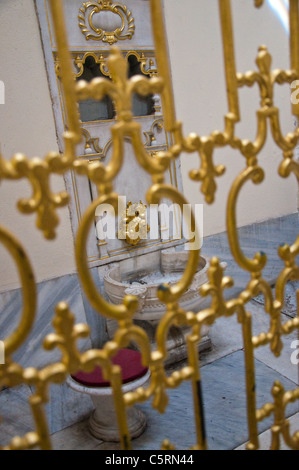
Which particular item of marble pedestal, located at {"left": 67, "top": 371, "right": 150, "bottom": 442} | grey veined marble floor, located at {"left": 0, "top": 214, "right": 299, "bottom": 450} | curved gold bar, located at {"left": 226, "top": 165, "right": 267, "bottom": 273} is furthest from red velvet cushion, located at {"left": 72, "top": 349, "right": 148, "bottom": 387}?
curved gold bar, located at {"left": 226, "top": 165, "right": 267, "bottom": 273}

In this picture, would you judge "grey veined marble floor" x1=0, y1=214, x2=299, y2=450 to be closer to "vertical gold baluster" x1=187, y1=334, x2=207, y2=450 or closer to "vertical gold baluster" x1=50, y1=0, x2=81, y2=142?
"vertical gold baluster" x1=187, y1=334, x2=207, y2=450

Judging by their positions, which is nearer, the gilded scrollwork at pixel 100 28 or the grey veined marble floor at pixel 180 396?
the grey veined marble floor at pixel 180 396

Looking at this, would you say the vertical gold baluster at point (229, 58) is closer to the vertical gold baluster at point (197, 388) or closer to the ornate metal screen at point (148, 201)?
the ornate metal screen at point (148, 201)

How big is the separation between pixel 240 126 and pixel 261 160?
1.44 feet

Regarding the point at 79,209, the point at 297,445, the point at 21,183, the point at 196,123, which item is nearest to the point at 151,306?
the point at 79,209

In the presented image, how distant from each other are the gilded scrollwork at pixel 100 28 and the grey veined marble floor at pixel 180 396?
5.98ft

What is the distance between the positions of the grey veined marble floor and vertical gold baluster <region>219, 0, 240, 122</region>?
5.20 ft

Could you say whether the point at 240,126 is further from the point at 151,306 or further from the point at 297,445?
the point at 297,445

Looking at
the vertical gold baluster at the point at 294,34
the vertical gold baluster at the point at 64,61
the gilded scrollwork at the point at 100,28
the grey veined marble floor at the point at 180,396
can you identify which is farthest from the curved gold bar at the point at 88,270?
the gilded scrollwork at the point at 100,28

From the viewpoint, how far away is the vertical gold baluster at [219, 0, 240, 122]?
2.26 feet

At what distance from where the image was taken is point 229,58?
0.69 metres

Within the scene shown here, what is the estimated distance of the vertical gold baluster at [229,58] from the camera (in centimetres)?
69

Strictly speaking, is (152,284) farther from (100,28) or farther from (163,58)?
(163,58)

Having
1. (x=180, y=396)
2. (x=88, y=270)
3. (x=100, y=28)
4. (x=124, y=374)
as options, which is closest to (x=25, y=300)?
(x=88, y=270)
